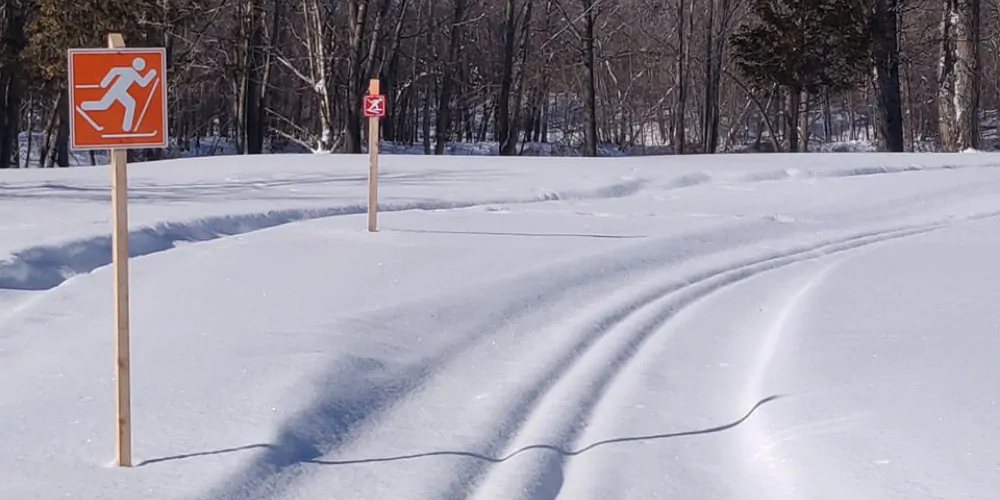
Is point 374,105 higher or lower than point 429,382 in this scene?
higher

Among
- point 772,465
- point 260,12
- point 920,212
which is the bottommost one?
point 772,465

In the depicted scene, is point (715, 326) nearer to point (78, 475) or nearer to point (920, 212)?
point (78, 475)

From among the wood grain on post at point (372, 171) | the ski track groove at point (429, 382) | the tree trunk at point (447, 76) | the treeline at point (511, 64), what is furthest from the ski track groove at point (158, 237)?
the tree trunk at point (447, 76)

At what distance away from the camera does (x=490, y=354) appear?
7750 millimetres

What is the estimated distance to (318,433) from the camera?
19.4ft

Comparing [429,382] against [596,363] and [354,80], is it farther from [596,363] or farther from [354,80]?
[354,80]

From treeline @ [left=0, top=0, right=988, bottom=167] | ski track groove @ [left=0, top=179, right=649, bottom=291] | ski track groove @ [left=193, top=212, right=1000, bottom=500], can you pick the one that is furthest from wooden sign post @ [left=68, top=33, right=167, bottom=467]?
treeline @ [left=0, top=0, right=988, bottom=167]

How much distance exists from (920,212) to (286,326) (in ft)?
40.7

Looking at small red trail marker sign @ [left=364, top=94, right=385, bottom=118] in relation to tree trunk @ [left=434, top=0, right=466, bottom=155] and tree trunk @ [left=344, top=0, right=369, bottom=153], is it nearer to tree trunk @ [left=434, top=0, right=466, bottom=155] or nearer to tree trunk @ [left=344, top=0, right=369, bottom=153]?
tree trunk @ [left=344, top=0, right=369, bottom=153]

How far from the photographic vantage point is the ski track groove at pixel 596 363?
5527mm

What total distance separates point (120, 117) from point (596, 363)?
3650mm

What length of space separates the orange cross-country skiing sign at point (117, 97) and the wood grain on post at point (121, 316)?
10 centimetres

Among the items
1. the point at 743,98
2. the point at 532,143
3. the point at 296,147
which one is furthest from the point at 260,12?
the point at 743,98

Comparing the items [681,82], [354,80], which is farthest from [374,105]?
[681,82]
